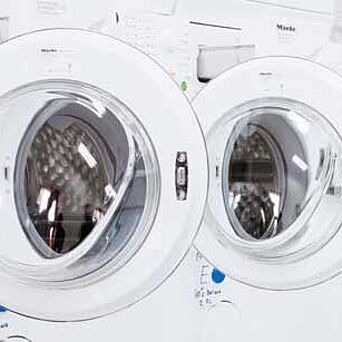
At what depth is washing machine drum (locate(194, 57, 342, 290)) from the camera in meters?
1.25

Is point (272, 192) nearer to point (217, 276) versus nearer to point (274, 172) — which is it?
point (274, 172)

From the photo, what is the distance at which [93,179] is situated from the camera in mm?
1127

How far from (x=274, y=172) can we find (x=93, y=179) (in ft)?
1.36

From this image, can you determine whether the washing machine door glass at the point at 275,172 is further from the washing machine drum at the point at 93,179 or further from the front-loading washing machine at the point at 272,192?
the washing machine drum at the point at 93,179

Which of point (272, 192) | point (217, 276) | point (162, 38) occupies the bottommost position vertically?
point (217, 276)

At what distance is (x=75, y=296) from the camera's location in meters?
1.09

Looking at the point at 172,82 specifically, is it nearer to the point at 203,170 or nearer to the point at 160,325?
the point at 203,170

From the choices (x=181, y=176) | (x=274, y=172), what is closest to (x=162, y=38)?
(x=181, y=176)

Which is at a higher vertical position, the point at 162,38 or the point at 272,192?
the point at 162,38

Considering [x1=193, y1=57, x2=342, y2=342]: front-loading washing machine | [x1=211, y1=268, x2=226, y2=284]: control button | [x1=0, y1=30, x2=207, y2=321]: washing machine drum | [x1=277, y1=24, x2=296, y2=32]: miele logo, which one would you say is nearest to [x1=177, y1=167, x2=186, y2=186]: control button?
[x1=0, y1=30, x2=207, y2=321]: washing machine drum

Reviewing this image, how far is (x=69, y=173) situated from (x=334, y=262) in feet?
1.89

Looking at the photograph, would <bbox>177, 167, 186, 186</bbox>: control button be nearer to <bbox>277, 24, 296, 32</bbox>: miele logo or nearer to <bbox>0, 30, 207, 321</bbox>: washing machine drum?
<bbox>0, 30, 207, 321</bbox>: washing machine drum

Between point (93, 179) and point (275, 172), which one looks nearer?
point (93, 179)

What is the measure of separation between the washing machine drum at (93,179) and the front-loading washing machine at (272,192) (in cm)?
15
